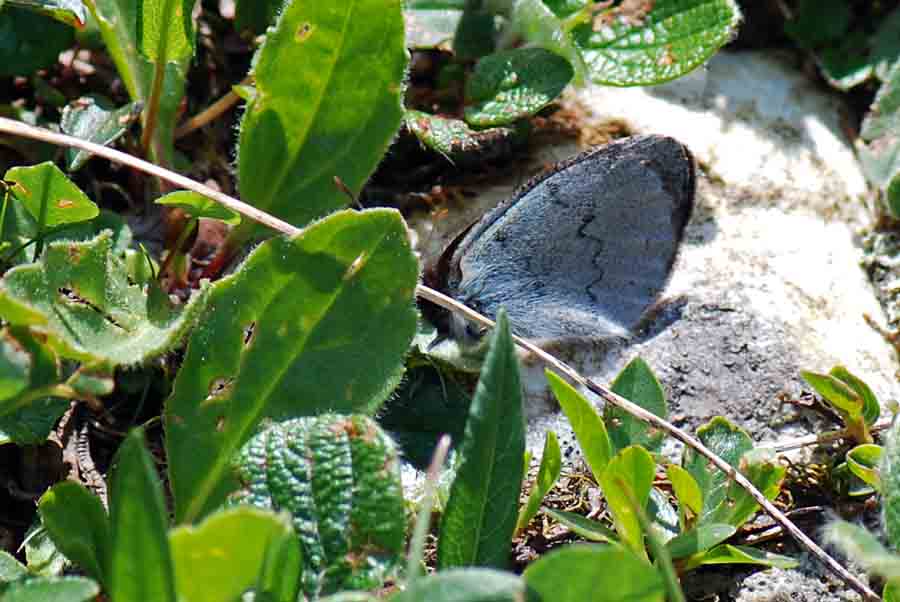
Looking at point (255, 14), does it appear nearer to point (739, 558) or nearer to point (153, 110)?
point (153, 110)

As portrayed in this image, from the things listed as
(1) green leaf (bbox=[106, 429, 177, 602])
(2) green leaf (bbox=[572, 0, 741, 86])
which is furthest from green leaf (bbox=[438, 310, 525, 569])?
(2) green leaf (bbox=[572, 0, 741, 86])

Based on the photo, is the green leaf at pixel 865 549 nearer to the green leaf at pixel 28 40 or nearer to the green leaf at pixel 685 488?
the green leaf at pixel 685 488

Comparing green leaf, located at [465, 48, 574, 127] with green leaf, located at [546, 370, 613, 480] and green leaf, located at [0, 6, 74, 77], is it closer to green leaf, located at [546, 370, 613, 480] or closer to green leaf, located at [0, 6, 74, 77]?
green leaf, located at [546, 370, 613, 480]

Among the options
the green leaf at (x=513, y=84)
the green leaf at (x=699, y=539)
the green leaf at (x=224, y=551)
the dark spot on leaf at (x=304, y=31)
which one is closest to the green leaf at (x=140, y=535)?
the green leaf at (x=224, y=551)

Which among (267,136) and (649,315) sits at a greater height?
(267,136)

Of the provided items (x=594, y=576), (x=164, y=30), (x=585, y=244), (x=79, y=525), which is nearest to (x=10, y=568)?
(x=79, y=525)

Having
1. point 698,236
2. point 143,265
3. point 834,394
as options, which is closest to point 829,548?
point 834,394

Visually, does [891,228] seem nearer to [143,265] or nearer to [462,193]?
[462,193]
